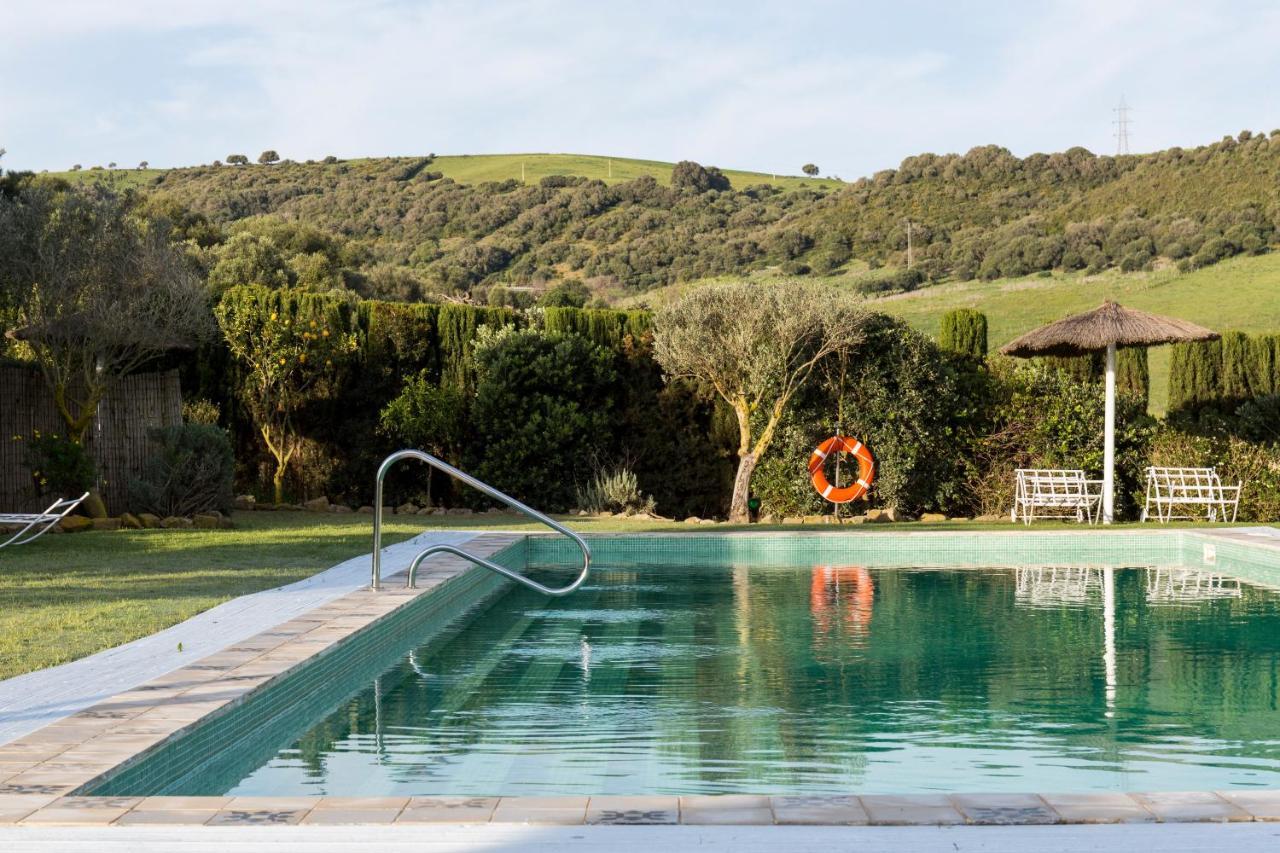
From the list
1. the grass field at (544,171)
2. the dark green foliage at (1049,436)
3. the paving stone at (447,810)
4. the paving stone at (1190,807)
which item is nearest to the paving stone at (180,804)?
the paving stone at (447,810)

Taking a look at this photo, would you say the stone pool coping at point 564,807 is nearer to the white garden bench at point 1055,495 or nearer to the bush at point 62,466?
the bush at point 62,466

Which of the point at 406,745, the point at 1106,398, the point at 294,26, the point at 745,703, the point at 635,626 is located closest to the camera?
the point at 406,745

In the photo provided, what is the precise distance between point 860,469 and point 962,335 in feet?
6.95

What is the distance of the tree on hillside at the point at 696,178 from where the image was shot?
4062cm

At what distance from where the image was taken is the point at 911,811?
9.52 ft

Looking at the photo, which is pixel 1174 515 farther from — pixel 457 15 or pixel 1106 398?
pixel 457 15

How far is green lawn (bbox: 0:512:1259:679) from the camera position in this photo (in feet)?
18.6

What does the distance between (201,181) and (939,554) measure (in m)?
36.1

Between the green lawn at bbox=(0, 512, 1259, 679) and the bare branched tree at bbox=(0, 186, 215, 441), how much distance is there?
1.75 meters

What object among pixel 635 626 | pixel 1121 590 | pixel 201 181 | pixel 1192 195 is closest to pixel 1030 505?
pixel 1121 590

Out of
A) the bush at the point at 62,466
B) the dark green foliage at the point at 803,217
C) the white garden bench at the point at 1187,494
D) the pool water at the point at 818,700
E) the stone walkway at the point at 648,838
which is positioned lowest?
the pool water at the point at 818,700

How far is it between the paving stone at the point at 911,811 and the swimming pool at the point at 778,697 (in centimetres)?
81

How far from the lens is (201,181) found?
41.3 metres

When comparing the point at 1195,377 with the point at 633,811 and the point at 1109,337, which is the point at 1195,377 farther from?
the point at 633,811
